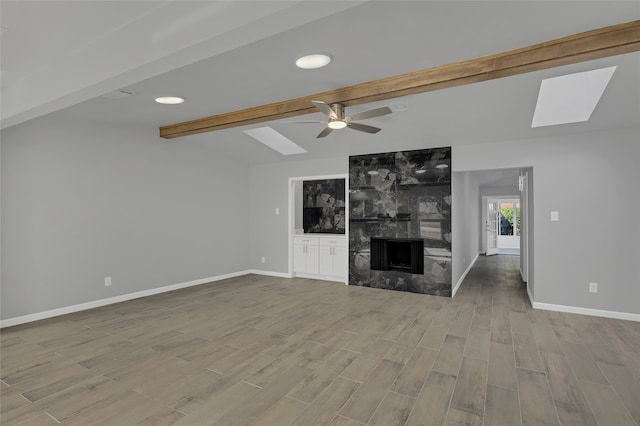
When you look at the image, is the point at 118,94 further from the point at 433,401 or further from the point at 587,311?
the point at 587,311

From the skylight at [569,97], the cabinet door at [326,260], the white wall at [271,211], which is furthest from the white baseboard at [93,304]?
the skylight at [569,97]

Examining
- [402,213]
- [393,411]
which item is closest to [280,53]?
[393,411]

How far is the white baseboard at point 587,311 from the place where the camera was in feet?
13.6

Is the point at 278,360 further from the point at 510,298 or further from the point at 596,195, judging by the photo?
the point at 596,195

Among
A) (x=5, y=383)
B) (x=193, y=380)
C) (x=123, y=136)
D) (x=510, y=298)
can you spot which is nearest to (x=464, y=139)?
(x=510, y=298)

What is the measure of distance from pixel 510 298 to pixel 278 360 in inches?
159

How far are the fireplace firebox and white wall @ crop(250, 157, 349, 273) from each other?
1870mm

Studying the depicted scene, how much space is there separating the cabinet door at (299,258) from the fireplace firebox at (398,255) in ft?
5.00

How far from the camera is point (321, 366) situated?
2.88m

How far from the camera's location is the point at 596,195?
4.32 m

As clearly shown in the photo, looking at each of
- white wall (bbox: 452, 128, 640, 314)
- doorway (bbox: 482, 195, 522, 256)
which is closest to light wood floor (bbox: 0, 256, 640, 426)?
white wall (bbox: 452, 128, 640, 314)

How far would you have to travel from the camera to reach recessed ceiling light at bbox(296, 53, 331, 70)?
284 cm

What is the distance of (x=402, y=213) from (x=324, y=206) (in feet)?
8.19

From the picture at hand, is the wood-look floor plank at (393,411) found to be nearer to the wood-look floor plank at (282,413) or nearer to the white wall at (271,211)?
the wood-look floor plank at (282,413)
